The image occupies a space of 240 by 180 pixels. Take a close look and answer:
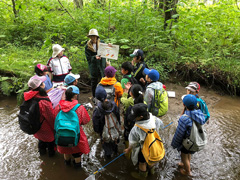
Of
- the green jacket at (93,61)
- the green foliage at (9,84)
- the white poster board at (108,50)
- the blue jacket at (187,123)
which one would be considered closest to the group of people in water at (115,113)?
the blue jacket at (187,123)

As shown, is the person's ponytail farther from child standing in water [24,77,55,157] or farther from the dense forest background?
the dense forest background

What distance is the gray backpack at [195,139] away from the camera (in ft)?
8.82

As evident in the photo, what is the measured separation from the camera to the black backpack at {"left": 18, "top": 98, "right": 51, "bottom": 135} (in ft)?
9.19

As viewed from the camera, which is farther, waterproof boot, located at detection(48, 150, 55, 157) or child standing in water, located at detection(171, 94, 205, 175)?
waterproof boot, located at detection(48, 150, 55, 157)

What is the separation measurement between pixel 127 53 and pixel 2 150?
20.4 ft

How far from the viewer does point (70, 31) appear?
8.72 meters

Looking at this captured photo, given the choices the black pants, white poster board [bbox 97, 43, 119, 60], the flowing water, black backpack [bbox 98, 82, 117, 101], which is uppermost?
white poster board [bbox 97, 43, 119, 60]

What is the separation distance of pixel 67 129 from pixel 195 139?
7.37 ft

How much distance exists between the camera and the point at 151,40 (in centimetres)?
763

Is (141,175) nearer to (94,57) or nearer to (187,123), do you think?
(187,123)

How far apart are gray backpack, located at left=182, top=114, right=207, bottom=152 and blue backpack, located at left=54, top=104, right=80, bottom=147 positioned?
197 centimetres

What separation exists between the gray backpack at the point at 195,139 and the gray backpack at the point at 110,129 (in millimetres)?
1321

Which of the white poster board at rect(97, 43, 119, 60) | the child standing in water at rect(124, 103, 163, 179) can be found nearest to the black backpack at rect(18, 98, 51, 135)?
the child standing in water at rect(124, 103, 163, 179)

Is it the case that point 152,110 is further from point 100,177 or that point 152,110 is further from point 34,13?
point 34,13
